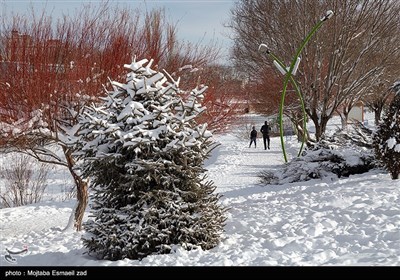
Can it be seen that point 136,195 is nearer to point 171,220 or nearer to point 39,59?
point 171,220

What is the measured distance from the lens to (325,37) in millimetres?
17875

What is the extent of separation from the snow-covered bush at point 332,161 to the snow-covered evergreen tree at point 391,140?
1474mm

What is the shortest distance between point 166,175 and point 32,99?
439 centimetres

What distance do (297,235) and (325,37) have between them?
43.8 feet

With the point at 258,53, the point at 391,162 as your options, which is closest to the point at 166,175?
the point at 391,162

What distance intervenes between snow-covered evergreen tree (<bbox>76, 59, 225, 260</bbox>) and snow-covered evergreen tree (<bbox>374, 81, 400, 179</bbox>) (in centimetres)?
523

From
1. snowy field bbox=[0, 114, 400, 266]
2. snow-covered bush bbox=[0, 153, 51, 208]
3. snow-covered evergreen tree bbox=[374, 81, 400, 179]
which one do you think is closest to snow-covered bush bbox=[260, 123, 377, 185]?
snowy field bbox=[0, 114, 400, 266]

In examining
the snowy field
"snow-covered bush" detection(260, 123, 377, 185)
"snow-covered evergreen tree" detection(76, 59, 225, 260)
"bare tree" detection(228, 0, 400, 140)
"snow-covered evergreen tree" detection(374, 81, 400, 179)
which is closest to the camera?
the snowy field

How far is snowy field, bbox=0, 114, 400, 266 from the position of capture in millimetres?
4926

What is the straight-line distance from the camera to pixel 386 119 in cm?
1016

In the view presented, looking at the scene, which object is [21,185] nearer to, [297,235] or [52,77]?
[52,77]

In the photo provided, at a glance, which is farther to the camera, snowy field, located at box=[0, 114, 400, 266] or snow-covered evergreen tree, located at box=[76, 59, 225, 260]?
snow-covered evergreen tree, located at box=[76, 59, 225, 260]

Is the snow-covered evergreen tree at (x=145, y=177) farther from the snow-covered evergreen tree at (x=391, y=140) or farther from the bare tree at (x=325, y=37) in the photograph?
the bare tree at (x=325, y=37)

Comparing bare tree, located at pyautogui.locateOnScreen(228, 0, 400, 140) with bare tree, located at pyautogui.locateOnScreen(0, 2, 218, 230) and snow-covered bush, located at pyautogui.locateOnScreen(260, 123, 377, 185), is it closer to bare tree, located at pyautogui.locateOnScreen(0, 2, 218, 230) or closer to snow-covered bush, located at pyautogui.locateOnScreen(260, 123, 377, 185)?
snow-covered bush, located at pyautogui.locateOnScreen(260, 123, 377, 185)
